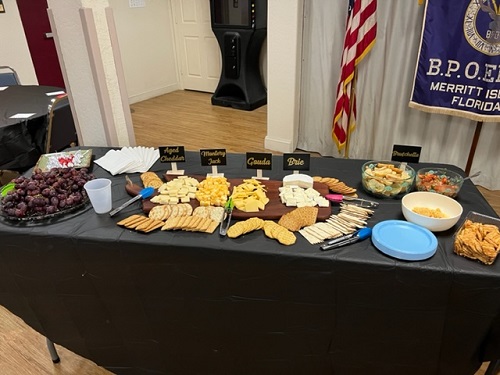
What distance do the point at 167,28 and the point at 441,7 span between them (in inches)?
162

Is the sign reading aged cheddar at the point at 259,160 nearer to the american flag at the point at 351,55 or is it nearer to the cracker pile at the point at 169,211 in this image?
the cracker pile at the point at 169,211

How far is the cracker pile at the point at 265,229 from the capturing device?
1164mm

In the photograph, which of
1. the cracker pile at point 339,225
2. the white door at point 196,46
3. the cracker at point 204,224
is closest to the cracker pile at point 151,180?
the cracker at point 204,224

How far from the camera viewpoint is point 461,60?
99.0 inches

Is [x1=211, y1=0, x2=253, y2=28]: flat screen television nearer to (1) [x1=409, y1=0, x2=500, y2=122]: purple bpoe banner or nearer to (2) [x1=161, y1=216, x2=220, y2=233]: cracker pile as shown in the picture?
(1) [x1=409, y1=0, x2=500, y2=122]: purple bpoe banner

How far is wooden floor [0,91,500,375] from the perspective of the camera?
1.63 metres

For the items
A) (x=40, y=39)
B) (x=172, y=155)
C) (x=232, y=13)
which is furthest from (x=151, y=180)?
(x=40, y=39)

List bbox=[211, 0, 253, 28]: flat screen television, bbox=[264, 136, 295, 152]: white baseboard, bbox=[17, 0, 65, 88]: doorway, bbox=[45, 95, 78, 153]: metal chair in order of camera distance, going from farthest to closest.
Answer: bbox=[211, 0, 253, 28]: flat screen television → bbox=[17, 0, 65, 88]: doorway → bbox=[264, 136, 295, 152]: white baseboard → bbox=[45, 95, 78, 153]: metal chair

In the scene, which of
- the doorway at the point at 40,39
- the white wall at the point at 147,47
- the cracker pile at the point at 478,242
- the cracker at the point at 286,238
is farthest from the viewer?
the white wall at the point at 147,47

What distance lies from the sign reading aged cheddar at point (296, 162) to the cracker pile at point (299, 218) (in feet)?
0.85

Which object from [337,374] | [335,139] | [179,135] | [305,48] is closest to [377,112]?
[335,139]

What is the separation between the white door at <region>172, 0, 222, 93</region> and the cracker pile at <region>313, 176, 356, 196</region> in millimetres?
4357

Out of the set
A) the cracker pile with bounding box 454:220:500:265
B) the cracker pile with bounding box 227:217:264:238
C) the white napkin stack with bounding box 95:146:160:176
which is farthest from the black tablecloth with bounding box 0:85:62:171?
the cracker pile with bounding box 454:220:500:265

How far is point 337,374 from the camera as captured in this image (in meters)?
1.29
